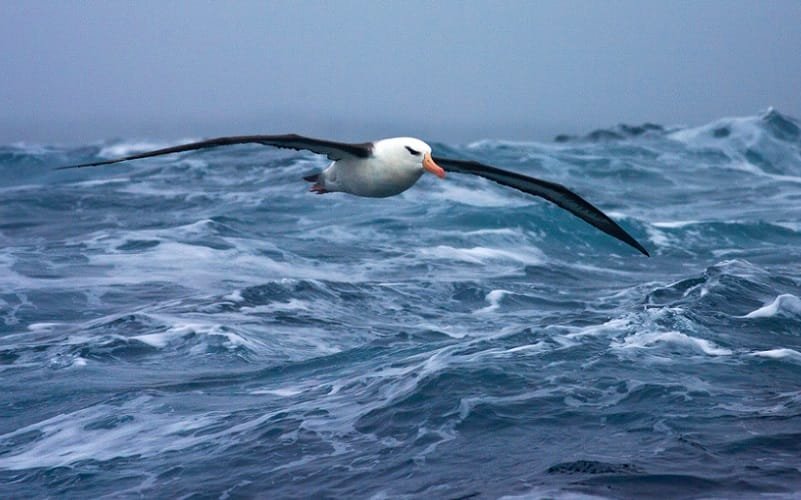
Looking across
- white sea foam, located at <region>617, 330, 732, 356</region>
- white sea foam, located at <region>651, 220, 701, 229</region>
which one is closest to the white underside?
white sea foam, located at <region>617, 330, 732, 356</region>

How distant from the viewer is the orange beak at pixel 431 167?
10611mm

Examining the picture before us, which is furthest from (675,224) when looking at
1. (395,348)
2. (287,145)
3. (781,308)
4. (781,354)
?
(287,145)

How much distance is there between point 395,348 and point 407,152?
3.90 metres

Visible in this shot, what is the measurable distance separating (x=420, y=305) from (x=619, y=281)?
419 centimetres

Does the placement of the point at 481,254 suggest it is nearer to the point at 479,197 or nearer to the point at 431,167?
the point at 479,197

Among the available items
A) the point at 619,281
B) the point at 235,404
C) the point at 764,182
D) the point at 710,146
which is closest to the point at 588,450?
the point at 235,404

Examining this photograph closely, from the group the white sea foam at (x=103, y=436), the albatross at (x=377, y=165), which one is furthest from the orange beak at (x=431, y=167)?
the white sea foam at (x=103, y=436)

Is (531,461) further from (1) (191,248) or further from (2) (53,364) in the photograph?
(1) (191,248)

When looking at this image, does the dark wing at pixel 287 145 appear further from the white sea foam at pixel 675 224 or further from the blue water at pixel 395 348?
the white sea foam at pixel 675 224

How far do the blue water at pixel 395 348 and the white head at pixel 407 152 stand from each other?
94.9 inches

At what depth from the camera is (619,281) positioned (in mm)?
19531

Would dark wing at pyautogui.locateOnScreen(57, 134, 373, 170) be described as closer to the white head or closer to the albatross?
the albatross

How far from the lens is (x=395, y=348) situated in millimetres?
14422

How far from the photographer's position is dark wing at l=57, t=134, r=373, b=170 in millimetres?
10008
